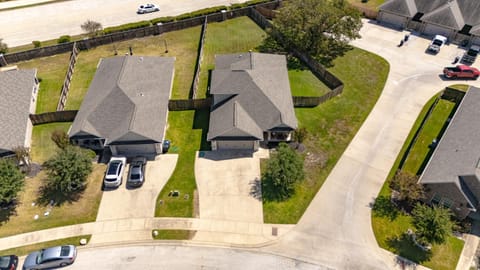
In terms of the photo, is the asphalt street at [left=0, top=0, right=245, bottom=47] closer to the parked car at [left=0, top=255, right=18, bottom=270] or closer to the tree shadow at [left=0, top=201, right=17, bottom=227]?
the tree shadow at [left=0, top=201, right=17, bottom=227]

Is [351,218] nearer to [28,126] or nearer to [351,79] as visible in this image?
[351,79]

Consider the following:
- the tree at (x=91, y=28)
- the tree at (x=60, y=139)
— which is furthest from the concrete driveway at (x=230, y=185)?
the tree at (x=91, y=28)

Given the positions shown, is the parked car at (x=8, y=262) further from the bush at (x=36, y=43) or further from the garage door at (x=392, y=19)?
the garage door at (x=392, y=19)

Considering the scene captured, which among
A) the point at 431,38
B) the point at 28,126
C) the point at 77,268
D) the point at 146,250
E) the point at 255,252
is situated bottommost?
the point at 77,268

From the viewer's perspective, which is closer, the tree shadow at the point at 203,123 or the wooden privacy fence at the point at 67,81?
the tree shadow at the point at 203,123

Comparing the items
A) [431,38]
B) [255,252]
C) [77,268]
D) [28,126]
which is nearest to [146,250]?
[77,268]
